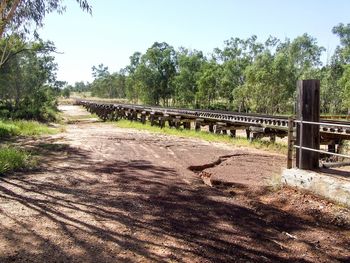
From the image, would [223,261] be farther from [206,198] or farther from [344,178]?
[344,178]

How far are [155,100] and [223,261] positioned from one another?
61.2 meters

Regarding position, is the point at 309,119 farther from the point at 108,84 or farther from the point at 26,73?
the point at 108,84

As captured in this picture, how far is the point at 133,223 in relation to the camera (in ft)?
17.0

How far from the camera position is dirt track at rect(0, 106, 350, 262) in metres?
4.36

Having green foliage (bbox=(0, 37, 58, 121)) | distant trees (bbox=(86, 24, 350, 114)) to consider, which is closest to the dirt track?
green foliage (bbox=(0, 37, 58, 121))

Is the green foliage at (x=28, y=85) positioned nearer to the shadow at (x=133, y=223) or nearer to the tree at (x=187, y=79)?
the tree at (x=187, y=79)

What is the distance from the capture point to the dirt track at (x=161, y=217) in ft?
14.3

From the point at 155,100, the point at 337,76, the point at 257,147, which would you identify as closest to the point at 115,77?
the point at 155,100

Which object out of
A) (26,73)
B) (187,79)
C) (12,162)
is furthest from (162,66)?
(12,162)

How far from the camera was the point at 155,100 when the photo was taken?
64938 mm

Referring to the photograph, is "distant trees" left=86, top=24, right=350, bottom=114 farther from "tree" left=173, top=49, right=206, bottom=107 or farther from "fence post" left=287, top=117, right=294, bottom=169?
"fence post" left=287, top=117, right=294, bottom=169

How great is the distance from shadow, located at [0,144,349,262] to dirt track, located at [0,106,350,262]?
12 millimetres

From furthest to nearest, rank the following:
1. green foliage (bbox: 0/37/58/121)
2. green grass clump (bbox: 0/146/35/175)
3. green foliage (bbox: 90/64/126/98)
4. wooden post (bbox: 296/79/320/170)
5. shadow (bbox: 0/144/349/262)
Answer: green foliage (bbox: 90/64/126/98) → green foliage (bbox: 0/37/58/121) → green grass clump (bbox: 0/146/35/175) → wooden post (bbox: 296/79/320/170) → shadow (bbox: 0/144/349/262)

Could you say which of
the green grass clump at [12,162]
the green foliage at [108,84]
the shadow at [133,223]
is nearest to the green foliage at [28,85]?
the green grass clump at [12,162]
